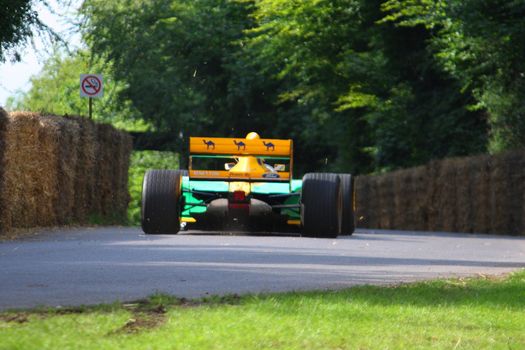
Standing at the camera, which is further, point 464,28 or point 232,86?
point 232,86

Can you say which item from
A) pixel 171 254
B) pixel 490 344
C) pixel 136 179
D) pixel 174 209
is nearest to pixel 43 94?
pixel 136 179

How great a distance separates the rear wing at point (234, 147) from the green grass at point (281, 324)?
45.8 feet

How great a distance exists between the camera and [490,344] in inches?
322

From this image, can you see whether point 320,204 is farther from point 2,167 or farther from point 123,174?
point 123,174

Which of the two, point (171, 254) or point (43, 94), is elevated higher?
point (43, 94)

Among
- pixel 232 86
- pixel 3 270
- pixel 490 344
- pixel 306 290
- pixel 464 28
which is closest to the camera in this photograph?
pixel 490 344

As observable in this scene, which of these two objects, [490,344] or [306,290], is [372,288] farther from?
[490,344]

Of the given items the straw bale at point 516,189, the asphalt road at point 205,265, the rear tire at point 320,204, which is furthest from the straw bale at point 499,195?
the rear tire at point 320,204

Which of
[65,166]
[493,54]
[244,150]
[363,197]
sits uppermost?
[493,54]

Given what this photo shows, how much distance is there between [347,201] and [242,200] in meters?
2.63

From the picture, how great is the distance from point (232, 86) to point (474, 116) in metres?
11.5

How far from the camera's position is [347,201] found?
24922mm

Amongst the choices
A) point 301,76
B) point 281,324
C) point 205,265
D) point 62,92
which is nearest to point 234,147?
point 205,265

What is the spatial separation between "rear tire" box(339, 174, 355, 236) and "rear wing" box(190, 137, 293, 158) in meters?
1.09
